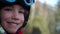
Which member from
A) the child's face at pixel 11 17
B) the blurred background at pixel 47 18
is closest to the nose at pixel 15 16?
the child's face at pixel 11 17

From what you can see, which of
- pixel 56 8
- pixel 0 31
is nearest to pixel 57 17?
pixel 56 8

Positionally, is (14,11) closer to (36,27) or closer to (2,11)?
(2,11)

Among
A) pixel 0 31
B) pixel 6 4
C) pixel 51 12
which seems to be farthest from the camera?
pixel 51 12

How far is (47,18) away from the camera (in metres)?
1.74

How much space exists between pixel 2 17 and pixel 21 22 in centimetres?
9

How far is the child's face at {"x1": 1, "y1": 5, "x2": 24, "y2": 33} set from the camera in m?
0.83

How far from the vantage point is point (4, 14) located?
0.83 meters

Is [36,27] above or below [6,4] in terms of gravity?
below

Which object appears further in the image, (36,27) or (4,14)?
(36,27)

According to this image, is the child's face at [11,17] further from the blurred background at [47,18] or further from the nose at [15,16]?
the blurred background at [47,18]

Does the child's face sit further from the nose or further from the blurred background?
the blurred background

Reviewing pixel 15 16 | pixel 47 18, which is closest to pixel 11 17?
pixel 15 16

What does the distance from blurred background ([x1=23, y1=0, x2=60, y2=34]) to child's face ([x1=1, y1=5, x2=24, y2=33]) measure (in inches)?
28.1

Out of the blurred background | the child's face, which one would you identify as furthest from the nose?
the blurred background
